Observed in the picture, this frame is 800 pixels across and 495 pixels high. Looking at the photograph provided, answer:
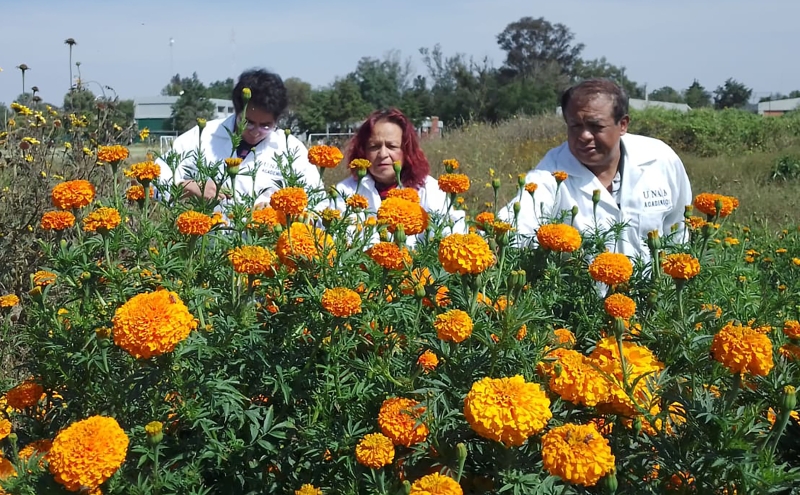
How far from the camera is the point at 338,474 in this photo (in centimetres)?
137

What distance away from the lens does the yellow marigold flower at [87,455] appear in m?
1.16

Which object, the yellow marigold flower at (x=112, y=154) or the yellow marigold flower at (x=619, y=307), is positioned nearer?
the yellow marigold flower at (x=619, y=307)

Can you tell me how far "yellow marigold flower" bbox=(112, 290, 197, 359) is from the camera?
46.8 inches

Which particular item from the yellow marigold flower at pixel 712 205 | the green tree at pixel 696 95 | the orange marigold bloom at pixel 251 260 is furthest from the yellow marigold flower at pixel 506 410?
the green tree at pixel 696 95

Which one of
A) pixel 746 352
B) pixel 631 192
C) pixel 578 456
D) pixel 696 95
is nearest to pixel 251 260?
pixel 578 456

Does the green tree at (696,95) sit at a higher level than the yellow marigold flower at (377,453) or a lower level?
higher

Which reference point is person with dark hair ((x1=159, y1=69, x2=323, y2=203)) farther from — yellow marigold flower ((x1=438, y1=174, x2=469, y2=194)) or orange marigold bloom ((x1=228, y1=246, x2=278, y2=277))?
orange marigold bloom ((x1=228, y1=246, x2=278, y2=277))

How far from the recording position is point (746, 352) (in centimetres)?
116

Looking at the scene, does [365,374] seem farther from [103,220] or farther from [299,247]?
[103,220]

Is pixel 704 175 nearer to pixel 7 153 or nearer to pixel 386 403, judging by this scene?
pixel 7 153

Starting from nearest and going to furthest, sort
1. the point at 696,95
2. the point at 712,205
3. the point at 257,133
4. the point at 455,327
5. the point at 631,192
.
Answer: the point at 455,327
the point at 712,205
the point at 631,192
the point at 257,133
the point at 696,95

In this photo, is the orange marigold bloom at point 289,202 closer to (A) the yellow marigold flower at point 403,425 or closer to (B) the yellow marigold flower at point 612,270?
(A) the yellow marigold flower at point 403,425

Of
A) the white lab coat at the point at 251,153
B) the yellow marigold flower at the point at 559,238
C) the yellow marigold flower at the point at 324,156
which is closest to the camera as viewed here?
the yellow marigold flower at the point at 559,238

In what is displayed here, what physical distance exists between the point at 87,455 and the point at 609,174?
2.64 metres
